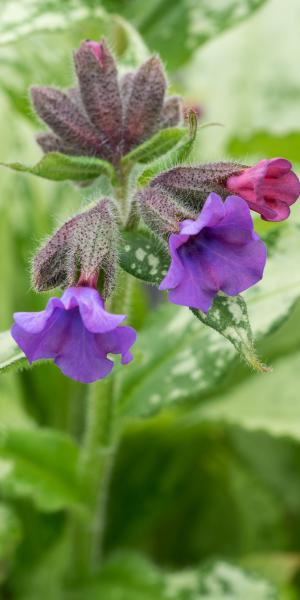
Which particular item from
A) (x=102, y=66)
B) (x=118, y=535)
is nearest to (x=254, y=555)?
(x=118, y=535)

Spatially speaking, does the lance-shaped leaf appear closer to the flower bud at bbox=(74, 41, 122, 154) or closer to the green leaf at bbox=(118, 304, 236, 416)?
the flower bud at bbox=(74, 41, 122, 154)

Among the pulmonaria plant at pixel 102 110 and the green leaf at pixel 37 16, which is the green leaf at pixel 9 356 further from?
the green leaf at pixel 37 16

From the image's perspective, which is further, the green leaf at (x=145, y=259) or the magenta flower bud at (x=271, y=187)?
the green leaf at (x=145, y=259)

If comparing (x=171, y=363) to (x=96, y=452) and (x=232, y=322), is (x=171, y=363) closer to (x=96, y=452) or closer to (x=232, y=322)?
(x=96, y=452)

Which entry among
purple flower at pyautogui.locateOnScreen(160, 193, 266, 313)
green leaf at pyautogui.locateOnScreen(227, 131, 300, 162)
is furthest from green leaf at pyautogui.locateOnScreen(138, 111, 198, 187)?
green leaf at pyautogui.locateOnScreen(227, 131, 300, 162)

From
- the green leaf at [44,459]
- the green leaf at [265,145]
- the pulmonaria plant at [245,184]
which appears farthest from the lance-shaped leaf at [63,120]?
the green leaf at [265,145]

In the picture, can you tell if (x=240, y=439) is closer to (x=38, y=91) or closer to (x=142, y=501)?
(x=142, y=501)

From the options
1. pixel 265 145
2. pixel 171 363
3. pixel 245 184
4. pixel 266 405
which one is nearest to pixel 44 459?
pixel 171 363

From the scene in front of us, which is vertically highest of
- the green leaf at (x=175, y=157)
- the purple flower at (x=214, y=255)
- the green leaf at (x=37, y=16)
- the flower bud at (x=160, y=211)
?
the green leaf at (x=37, y=16)
